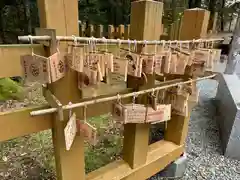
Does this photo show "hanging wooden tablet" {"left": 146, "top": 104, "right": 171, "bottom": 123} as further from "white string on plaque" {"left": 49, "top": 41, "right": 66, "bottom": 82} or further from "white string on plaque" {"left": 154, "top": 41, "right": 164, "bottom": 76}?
"white string on plaque" {"left": 49, "top": 41, "right": 66, "bottom": 82}

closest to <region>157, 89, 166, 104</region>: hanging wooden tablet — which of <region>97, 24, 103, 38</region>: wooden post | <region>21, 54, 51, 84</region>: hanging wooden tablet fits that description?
<region>21, 54, 51, 84</region>: hanging wooden tablet

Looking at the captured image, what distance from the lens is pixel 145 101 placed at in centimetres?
135

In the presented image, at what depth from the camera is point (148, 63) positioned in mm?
1058

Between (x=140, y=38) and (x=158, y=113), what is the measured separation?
0.46 meters

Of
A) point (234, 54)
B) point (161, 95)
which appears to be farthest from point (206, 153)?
point (234, 54)

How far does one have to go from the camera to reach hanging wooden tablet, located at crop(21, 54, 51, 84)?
732 mm

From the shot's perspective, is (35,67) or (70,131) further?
(70,131)

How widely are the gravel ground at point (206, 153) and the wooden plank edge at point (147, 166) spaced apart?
13.3 inches

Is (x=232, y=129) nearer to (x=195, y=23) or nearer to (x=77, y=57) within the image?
(x=195, y=23)

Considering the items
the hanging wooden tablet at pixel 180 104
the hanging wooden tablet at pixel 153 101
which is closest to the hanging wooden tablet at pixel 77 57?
the hanging wooden tablet at pixel 153 101

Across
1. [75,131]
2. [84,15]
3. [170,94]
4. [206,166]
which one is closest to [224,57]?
[84,15]

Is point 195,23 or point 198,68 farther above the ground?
point 195,23

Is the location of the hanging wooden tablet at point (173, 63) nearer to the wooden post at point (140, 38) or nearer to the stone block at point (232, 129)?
the wooden post at point (140, 38)

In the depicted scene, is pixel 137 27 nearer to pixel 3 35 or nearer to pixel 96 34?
pixel 96 34
